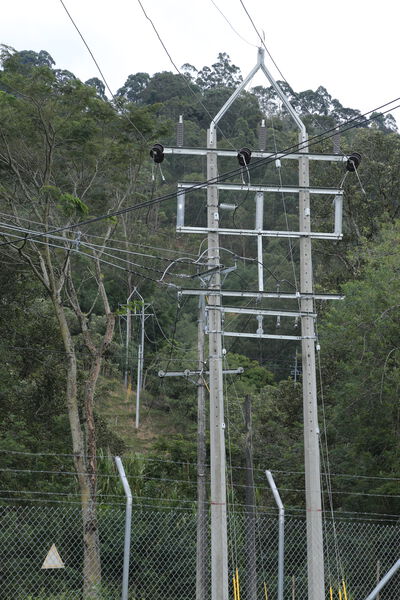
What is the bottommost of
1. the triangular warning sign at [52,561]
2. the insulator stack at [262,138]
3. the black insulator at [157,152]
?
the triangular warning sign at [52,561]

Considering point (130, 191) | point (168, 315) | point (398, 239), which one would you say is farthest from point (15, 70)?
point (168, 315)

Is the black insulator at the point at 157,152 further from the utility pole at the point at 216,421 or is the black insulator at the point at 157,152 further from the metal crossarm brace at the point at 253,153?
the utility pole at the point at 216,421

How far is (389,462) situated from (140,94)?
72851 millimetres

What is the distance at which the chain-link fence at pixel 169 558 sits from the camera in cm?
1244

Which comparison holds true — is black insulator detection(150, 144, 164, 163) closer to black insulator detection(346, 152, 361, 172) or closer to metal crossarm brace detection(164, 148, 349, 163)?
metal crossarm brace detection(164, 148, 349, 163)

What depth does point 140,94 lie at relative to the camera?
89.4 metres

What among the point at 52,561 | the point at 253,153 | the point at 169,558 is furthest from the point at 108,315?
the point at 52,561

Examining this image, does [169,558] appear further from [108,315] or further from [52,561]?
[108,315]

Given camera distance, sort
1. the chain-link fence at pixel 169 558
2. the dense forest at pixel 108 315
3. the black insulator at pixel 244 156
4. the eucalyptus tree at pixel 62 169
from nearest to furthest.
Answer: the black insulator at pixel 244 156, the chain-link fence at pixel 169 558, the dense forest at pixel 108 315, the eucalyptus tree at pixel 62 169

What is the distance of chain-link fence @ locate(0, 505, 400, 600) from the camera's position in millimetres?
12438

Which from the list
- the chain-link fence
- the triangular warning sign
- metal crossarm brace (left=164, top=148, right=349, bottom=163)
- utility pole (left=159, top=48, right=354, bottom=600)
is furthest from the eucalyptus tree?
the triangular warning sign

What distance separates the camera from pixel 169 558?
524 inches

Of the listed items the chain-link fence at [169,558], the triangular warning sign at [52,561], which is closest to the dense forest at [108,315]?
the chain-link fence at [169,558]

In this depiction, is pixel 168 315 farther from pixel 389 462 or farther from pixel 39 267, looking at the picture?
pixel 389 462
